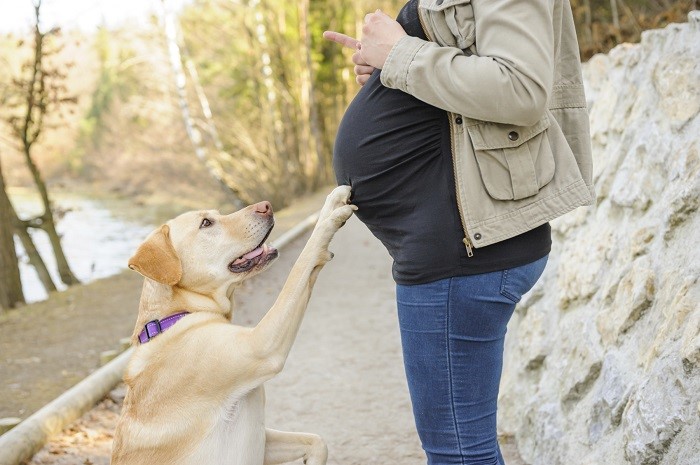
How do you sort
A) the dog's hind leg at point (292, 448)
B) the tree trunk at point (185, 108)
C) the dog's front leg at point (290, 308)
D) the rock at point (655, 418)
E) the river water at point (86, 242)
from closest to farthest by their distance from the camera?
the rock at point (655, 418) → the dog's front leg at point (290, 308) → the dog's hind leg at point (292, 448) → the river water at point (86, 242) → the tree trunk at point (185, 108)

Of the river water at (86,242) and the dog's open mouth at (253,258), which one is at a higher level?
the dog's open mouth at (253,258)

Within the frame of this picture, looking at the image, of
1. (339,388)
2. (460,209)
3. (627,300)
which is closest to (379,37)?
(460,209)

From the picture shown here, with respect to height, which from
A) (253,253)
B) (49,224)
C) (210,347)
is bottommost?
(49,224)

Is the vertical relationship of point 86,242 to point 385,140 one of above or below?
below

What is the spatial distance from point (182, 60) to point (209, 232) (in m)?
20.3

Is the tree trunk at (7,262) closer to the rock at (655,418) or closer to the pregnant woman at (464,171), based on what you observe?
the pregnant woman at (464,171)

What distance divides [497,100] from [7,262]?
9.43 meters

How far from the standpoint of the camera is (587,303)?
13.7ft

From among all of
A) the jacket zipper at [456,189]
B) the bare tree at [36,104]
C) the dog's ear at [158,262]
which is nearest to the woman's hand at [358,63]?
the jacket zipper at [456,189]

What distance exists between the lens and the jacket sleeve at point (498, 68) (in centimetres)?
200

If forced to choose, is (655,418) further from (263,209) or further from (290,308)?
(263,209)

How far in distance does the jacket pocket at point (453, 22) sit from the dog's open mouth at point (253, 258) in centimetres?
147

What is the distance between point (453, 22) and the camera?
84.2 inches

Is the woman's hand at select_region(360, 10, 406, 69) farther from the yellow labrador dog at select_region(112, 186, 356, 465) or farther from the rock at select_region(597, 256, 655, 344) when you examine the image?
the rock at select_region(597, 256, 655, 344)
